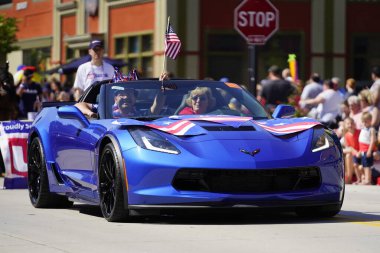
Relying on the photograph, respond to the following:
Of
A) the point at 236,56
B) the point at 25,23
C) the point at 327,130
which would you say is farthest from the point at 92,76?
the point at 25,23

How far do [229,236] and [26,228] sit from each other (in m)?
1.89

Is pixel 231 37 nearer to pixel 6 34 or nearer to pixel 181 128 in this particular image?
pixel 6 34

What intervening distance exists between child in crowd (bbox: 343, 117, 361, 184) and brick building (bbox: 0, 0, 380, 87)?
51.8 feet

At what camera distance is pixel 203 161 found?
9484mm

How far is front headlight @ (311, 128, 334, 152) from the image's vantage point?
32.3 feet

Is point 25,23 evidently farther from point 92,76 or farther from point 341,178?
point 341,178

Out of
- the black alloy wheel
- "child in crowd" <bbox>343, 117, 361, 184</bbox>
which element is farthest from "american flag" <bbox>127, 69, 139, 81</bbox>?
"child in crowd" <bbox>343, 117, 361, 184</bbox>

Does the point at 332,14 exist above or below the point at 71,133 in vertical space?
above

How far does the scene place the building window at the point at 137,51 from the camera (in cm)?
3491

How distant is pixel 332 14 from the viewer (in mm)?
35312

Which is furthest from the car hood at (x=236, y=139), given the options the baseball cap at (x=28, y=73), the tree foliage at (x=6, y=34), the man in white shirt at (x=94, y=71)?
the tree foliage at (x=6, y=34)

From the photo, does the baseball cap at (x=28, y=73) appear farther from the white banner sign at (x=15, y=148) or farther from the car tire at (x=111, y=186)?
the car tire at (x=111, y=186)

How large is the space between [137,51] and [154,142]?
26.3 m

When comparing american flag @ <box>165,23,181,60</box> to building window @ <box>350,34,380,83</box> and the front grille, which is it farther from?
building window @ <box>350,34,380,83</box>
